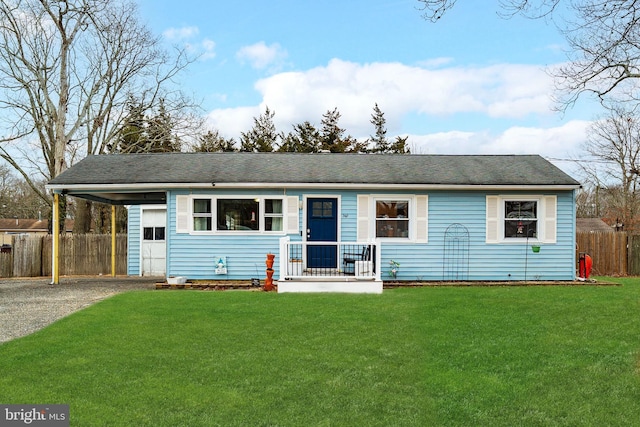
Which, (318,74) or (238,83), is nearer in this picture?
(238,83)

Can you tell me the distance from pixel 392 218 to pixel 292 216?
2.58 meters

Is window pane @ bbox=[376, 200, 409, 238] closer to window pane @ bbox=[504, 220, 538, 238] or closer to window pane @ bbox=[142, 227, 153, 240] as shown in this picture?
window pane @ bbox=[504, 220, 538, 238]

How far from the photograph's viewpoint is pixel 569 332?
289 inches

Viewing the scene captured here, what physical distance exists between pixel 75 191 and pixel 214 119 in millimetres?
21873

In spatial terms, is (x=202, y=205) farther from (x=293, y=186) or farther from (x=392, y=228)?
(x=392, y=228)

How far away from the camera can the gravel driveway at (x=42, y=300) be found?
8359 mm

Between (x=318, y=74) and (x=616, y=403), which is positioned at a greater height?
(x=318, y=74)

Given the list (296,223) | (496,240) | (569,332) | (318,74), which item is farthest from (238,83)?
(569,332)

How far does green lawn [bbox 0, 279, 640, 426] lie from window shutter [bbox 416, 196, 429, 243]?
14.5 feet

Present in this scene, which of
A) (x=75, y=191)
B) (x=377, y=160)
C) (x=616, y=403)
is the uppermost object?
(x=377, y=160)

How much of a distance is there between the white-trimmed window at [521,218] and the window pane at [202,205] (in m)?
7.15

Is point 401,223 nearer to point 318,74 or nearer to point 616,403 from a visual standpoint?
point 616,403

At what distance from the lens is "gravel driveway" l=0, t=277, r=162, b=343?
836cm

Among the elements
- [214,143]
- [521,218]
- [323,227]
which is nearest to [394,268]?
[323,227]
